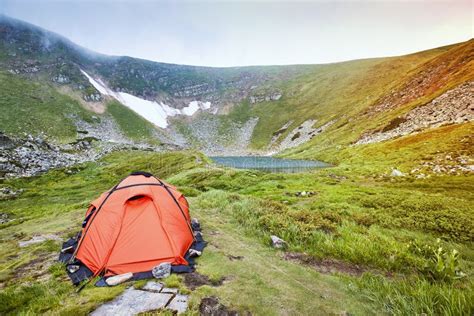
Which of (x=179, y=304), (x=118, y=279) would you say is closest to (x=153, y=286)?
(x=118, y=279)

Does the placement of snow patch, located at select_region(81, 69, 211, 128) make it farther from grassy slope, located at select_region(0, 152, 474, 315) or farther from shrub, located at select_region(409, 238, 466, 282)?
shrub, located at select_region(409, 238, 466, 282)

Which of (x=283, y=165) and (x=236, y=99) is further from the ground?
(x=236, y=99)

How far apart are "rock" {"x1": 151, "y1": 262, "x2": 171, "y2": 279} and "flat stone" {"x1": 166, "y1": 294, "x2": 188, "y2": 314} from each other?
40.1 inches

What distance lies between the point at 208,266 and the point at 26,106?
344 ft

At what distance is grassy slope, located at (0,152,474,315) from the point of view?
5.31 m

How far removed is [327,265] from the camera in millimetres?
7672

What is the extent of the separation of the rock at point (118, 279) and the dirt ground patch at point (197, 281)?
1.50m

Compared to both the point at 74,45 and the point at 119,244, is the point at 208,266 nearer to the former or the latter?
the point at 119,244

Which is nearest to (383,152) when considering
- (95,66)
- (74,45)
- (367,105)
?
(367,105)

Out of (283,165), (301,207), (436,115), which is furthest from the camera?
(283,165)

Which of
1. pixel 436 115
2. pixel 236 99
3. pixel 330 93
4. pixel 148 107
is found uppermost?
pixel 236 99

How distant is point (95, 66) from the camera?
14462 centimetres

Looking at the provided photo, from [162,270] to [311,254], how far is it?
4964 mm

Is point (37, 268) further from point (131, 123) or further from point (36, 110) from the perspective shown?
point (131, 123)
